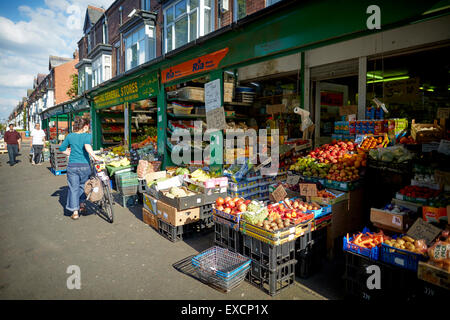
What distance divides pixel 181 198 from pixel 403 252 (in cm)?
336

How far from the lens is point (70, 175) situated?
6184 mm

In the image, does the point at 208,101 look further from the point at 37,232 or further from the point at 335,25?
the point at 37,232

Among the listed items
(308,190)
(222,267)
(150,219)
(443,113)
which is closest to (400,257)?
(308,190)

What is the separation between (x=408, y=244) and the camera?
2.93 m

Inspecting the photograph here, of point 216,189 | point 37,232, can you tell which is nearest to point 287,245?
point 216,189

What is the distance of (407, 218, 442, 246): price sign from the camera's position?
3.01 metres

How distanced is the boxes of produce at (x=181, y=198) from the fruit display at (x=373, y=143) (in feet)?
10.4

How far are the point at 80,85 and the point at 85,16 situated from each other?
6.84 meters

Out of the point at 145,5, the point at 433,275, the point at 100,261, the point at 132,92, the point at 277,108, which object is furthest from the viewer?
the point at 145,5

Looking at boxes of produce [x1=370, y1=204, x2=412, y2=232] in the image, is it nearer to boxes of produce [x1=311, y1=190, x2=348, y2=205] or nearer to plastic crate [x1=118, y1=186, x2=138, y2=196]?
boxes of produce [x1=311, y1=190, x2=348, y2=205]

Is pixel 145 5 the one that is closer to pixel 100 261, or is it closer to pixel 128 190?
pixel 128 190

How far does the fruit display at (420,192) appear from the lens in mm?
3622

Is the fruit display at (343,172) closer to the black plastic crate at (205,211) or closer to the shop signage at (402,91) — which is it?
the black plastic crate at (205,211)
